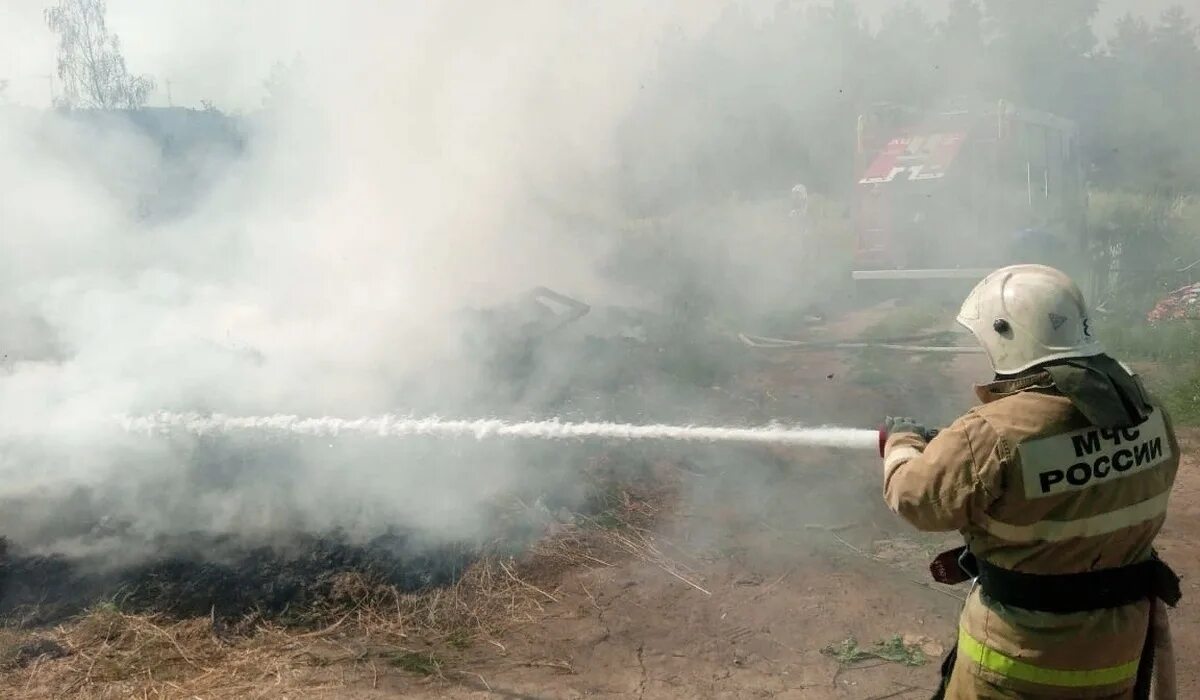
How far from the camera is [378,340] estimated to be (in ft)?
24.8

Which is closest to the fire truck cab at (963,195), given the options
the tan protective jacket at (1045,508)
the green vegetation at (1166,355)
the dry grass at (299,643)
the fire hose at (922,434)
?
the green vegetation at (1166,355)

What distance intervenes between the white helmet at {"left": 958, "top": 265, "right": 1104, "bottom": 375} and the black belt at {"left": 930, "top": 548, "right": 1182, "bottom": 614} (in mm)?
498

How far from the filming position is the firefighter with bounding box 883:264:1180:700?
1.88 meters

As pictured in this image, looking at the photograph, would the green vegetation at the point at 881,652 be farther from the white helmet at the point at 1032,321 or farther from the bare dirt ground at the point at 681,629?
the white helmet at the point at 1032,321

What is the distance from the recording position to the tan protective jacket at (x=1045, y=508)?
1.88 metres

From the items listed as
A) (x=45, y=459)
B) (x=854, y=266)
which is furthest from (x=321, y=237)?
(x=854, y=266)

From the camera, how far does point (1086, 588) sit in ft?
6.44

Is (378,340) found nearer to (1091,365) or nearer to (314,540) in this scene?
(314,540)

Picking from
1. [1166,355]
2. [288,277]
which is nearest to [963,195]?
[1166,355]

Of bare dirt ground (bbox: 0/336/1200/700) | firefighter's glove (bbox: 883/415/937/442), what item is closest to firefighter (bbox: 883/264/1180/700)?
firefighter's glove (bbox: 883/415/937/442)

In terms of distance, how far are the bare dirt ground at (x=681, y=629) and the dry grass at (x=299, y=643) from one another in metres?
0.01

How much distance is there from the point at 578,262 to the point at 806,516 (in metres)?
7.06

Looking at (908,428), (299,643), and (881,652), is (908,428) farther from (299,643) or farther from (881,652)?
(299,643)

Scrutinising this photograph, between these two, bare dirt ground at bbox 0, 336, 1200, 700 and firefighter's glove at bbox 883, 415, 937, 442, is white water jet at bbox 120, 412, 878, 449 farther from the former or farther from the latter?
firefighter's glove at bbox 883, 415, 937, 442
